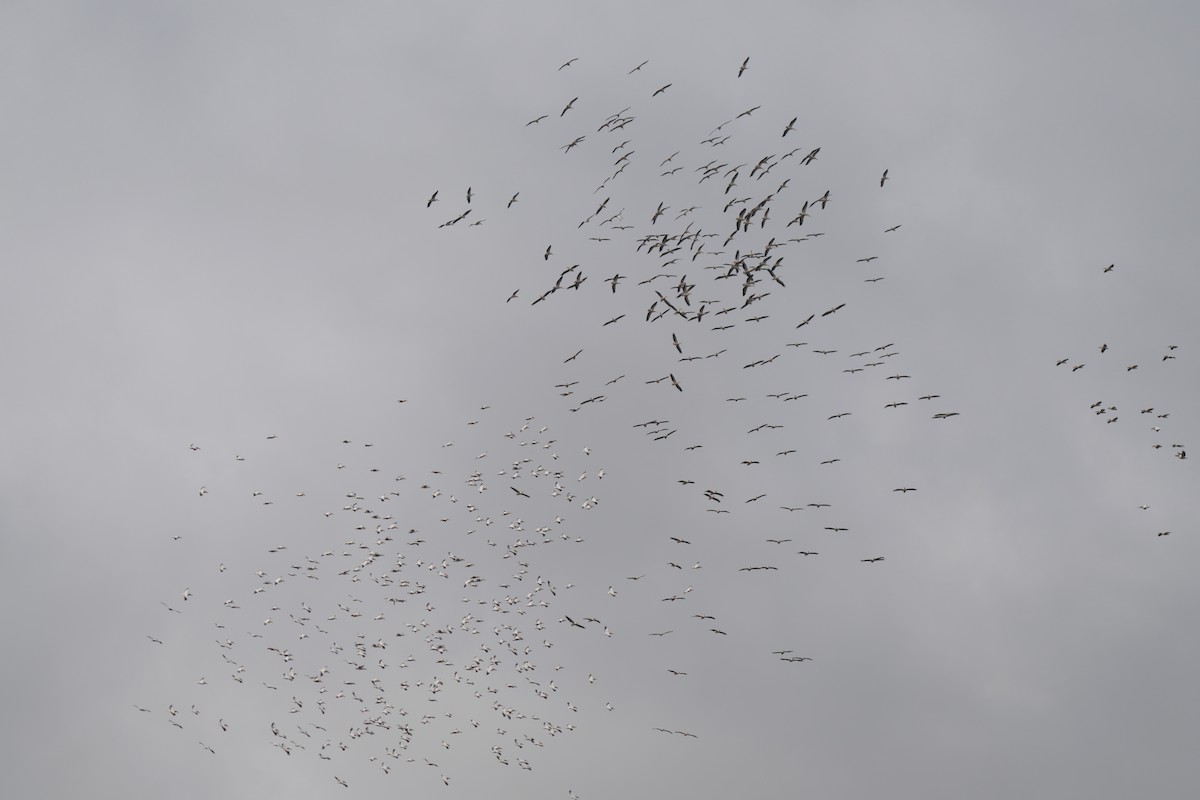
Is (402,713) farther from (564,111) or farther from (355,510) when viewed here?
(564,111)

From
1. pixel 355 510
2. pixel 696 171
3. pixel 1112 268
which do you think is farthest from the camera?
pixel 355 510

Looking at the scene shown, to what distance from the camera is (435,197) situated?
271 feet

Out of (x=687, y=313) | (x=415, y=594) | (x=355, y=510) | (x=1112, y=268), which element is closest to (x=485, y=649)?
(x=415, y=594)

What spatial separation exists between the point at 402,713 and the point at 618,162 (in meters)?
72.1

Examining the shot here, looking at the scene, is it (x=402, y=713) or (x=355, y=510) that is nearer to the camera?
(x=355, y=510)

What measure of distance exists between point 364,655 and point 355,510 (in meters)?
18.5

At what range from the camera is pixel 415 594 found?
11562cm

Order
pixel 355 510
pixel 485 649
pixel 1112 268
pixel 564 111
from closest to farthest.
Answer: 1. pixel 564 111
2. pixel 1112 268
3. pixel 355 510
4. pixel 485 649

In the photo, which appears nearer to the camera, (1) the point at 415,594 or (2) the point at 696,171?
(2) the point at 696,171

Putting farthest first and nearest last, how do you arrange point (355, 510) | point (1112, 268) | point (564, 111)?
point (355, 510) < point (1112, 268) < point (564, 111)

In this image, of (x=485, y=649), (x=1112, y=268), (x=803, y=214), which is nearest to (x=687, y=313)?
(x=803, y=214)

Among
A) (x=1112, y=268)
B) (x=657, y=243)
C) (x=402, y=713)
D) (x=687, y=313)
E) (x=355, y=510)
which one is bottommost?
(x=402, y=713)

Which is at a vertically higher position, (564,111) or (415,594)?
(564,111)

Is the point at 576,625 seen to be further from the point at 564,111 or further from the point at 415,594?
the point at 564,111
